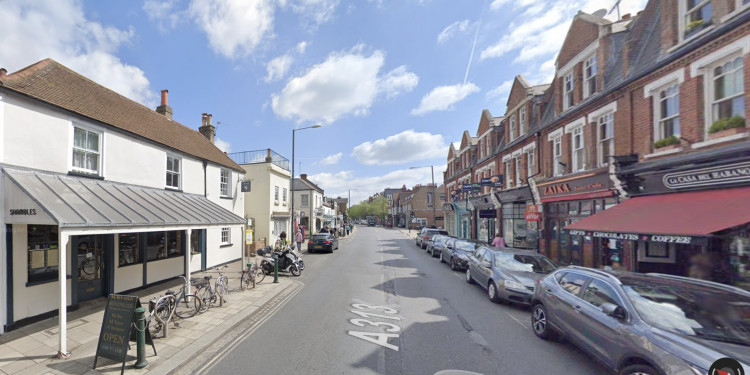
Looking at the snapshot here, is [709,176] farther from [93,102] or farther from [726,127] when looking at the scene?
[93,102]

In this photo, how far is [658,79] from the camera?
855 centimetres

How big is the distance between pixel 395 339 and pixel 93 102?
35.0 feet

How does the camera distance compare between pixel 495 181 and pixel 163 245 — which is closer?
pixel 163 245

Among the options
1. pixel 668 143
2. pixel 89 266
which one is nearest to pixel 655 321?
pixel 668 143

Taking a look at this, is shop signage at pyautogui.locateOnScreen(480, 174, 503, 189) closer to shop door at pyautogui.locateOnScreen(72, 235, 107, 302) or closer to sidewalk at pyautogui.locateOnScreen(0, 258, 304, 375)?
sidewalk at pyautogui.locateOnScreen(0, 258, 304, 375)

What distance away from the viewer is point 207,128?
1645 centimetres

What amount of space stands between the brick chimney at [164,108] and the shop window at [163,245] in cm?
662

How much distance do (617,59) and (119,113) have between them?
18079 mm

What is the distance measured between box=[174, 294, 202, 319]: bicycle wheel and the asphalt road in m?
1.81

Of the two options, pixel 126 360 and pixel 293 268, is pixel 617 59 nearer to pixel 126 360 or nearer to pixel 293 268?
pixel 293 268

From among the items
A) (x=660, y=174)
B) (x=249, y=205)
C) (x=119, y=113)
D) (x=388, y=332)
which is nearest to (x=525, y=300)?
(x=388, y=332)

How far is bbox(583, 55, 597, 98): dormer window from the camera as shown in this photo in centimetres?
1170

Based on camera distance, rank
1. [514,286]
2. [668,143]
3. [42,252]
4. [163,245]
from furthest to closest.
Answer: [163,245] → [668,143] → [514,286] → [42,252]

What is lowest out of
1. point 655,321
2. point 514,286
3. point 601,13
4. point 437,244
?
point 437,244
